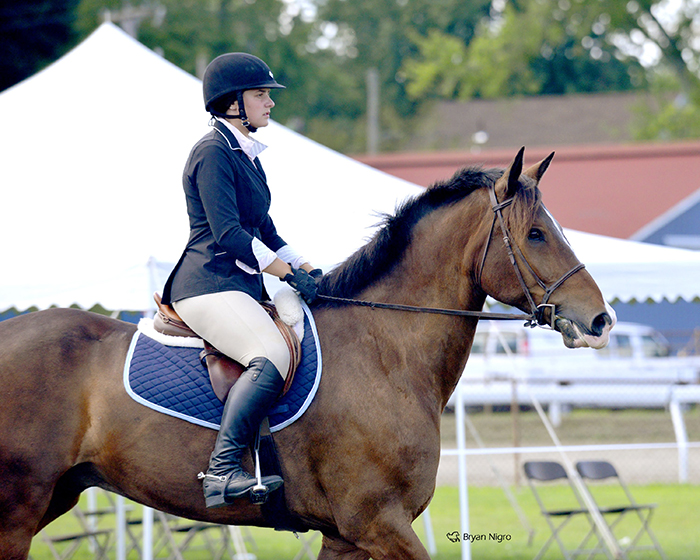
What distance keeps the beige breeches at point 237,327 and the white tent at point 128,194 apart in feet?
6.84

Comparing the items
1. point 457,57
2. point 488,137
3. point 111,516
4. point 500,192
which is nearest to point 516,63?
point 457,57

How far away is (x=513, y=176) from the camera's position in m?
3.72

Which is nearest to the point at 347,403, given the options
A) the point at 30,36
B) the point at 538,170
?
the point at 538,170

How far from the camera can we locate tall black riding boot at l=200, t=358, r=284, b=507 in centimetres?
356

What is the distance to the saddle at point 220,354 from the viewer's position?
3.73m

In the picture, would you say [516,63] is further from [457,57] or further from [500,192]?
[500,192]

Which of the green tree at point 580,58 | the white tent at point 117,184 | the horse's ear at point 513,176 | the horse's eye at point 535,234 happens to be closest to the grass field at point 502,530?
the white tent at point 117,184

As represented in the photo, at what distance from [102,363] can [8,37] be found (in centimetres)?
2347

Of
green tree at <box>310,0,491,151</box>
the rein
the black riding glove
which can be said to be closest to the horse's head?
the rein

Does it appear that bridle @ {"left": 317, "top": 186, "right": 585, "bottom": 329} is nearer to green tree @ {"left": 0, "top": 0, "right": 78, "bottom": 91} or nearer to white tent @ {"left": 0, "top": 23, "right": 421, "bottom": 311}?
white tent @ {"left": 0, "top": 23, "right": 421, "bottom": 311}

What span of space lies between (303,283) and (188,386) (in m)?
0.68

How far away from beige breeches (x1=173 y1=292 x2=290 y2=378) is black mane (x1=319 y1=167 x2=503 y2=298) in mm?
415

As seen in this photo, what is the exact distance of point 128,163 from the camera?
22.3ft

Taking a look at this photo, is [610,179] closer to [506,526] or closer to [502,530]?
[506,526]
